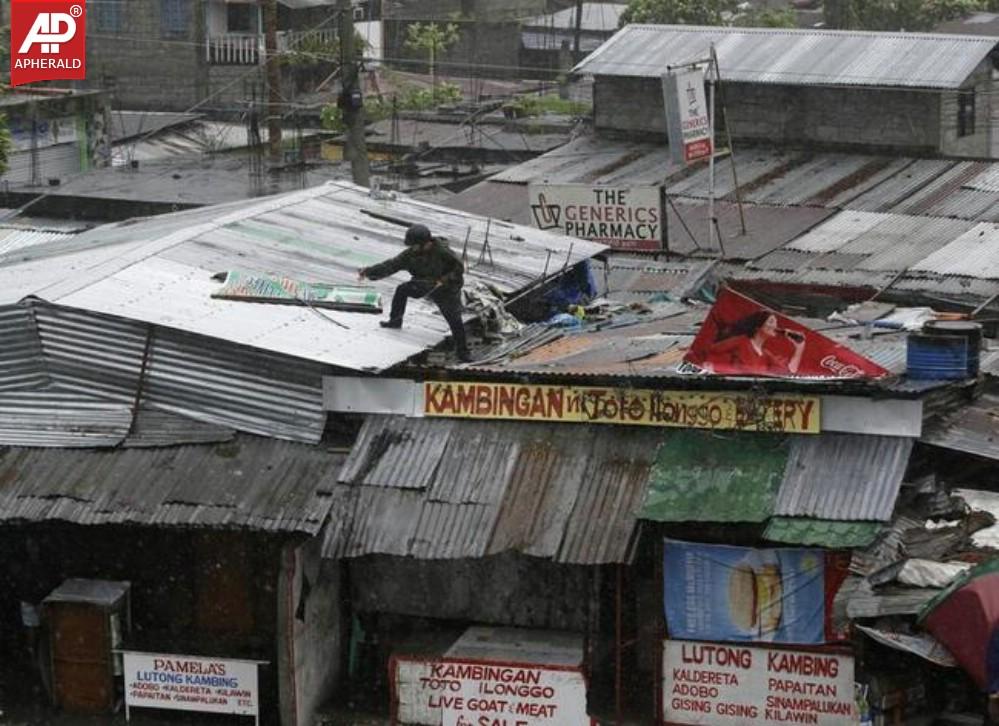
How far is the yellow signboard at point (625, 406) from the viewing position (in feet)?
51.4

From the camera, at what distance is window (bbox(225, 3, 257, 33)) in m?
53.0

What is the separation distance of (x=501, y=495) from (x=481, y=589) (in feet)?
4.17

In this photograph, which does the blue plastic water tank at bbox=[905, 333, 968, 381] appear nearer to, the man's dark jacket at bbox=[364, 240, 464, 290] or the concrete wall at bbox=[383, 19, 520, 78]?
the man's dark jacket at bbox=[364, 240, 464, 290]

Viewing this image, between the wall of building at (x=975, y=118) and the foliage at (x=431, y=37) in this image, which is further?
the foliage at (x=431, y=37)

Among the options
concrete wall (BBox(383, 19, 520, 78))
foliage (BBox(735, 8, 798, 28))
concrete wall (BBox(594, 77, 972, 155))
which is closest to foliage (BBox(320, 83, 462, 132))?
foliage (BBox(735, 8, 798, 28))

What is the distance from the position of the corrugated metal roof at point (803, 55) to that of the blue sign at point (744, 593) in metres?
18.4

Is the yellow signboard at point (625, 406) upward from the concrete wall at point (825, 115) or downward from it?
downward

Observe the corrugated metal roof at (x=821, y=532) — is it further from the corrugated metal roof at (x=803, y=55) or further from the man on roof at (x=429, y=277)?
the corrugated metal roof at (x=803, y=55)

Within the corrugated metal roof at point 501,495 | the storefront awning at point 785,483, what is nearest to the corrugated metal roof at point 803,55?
the storefront awning at point 785,483

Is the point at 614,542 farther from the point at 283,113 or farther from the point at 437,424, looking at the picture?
the point at 283,113

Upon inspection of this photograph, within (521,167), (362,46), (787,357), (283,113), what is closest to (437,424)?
(787,357)

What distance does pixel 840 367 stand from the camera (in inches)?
610

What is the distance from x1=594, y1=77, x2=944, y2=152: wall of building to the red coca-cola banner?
17652 mm

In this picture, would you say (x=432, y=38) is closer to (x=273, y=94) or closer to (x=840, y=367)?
(x=273, y=94)
